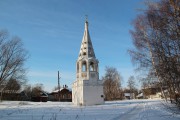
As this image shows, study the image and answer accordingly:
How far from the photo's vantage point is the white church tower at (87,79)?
29.1 m

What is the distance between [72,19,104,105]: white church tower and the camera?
29.1 m

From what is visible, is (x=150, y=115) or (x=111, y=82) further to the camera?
(x=111, y=82)

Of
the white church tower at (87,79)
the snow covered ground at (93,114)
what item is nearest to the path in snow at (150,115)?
the snow covered ground at (93,114)

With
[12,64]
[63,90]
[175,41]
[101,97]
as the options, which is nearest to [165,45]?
[175,41]

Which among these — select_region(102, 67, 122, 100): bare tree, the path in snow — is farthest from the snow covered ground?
select_region(102, 67, 122, 100): bare tree

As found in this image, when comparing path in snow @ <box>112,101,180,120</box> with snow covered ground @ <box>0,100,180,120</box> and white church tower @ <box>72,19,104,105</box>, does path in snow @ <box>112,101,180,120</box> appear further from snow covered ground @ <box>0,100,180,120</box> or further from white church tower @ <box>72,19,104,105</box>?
white church tower @ <box>72,19,104,105</box>

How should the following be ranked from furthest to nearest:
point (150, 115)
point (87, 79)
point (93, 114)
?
point (87, 79) → point (93, 114) → point (150, 115)

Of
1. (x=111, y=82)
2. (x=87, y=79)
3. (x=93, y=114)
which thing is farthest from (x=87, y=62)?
(x=111, y=82)

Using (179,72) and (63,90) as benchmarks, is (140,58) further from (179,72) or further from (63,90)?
(63,90)

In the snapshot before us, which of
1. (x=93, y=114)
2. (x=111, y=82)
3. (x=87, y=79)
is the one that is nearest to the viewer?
(x=93, y=114)

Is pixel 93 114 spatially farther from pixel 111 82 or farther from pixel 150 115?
pixel 111 82

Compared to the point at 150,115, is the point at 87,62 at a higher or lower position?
higher

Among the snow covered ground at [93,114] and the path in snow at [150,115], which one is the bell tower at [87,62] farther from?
the path in snow at [150,115]

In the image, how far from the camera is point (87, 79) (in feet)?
97.1
